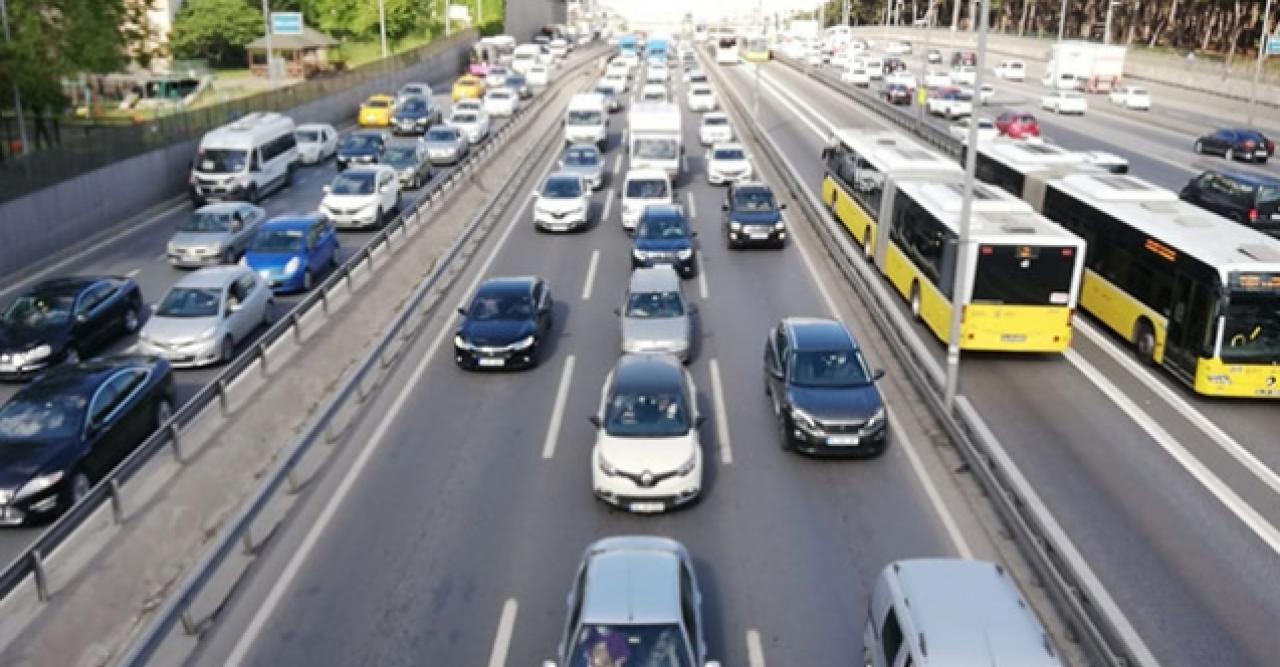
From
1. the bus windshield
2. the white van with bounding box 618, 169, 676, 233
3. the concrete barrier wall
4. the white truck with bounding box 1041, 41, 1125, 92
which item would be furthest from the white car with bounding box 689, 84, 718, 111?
the bus windshield

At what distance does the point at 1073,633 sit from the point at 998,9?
535ft

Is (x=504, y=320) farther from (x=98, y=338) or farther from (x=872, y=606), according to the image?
(x=872, y=606)

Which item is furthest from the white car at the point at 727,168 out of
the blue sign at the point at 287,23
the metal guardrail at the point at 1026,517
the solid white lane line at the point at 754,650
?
the blue sign at the point at 287,23

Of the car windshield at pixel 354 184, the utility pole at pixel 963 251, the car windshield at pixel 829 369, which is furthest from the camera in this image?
the car windshield at pixel 354 184

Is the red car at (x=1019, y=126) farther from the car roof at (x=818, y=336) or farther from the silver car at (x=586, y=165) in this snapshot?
the car roof at (x=818, y=336)

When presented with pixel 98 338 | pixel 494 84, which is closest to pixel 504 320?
pixel 98 338

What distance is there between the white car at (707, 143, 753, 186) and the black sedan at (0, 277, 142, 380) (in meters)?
24.1

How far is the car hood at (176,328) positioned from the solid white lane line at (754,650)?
14.3 m

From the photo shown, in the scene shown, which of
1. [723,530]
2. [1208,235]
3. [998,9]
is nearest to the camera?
[723,530]

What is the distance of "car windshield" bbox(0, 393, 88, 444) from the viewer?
51.7ft

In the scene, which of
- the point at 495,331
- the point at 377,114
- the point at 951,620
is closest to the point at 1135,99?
the point at 377,114

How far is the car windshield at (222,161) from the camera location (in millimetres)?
37875

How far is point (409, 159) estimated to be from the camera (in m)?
42.1

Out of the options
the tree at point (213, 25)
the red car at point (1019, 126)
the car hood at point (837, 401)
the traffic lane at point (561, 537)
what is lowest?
the traffic lane at point (561, 537)
